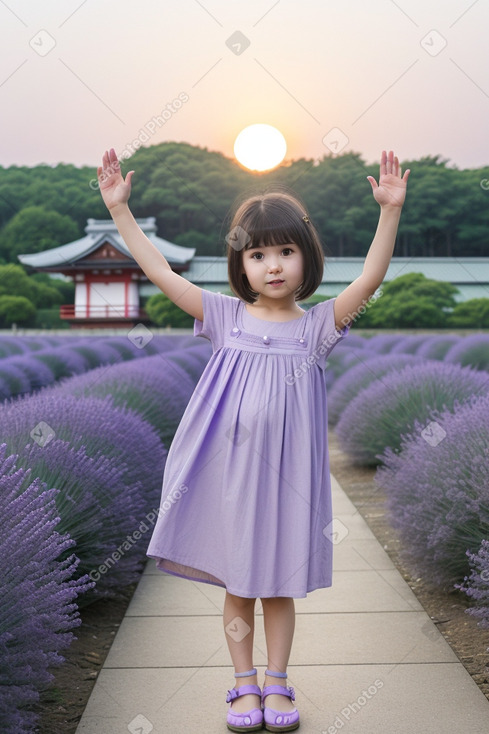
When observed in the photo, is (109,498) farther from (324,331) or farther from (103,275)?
(103,275)

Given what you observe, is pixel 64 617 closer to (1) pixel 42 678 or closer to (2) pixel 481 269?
(1) pixel 42 678

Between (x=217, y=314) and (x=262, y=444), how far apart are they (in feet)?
1.53

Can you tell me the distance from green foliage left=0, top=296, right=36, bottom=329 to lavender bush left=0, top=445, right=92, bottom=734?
32.8 meters

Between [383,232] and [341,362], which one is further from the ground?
[383,232]

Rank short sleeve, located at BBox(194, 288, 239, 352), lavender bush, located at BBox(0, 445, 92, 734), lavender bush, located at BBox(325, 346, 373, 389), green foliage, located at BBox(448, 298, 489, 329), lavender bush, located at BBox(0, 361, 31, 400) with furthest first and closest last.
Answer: green foliage, located at BBox(448, 298, 489, 329) < lavender bush, located at BBox(325, 346, 373, 389) < lavender bush, located at BBox(0, 361, 31, 400) < short sleeve, located at BBox(194, 288, 239, 352) < lavender bush, located at BBox(0, 445, 92, 734)

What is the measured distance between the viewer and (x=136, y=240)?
2543 millimetres

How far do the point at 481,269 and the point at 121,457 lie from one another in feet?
113

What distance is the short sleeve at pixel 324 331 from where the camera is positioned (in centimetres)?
251

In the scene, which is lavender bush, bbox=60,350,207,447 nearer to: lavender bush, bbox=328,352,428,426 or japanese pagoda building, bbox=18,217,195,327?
lavender bush, bbox=328,352,428,426

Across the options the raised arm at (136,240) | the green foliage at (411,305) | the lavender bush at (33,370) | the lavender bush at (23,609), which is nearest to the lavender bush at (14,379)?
the lavender bush at (33,370)

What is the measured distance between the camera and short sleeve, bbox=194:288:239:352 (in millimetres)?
2592

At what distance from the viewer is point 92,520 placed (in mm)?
3201

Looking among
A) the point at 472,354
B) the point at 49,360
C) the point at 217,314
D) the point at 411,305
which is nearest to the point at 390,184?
the point at 217,314

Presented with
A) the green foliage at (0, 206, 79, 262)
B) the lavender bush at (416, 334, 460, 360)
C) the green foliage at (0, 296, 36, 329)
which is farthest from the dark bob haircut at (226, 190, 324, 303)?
the green foliage at (0, 206, 79, 262)
